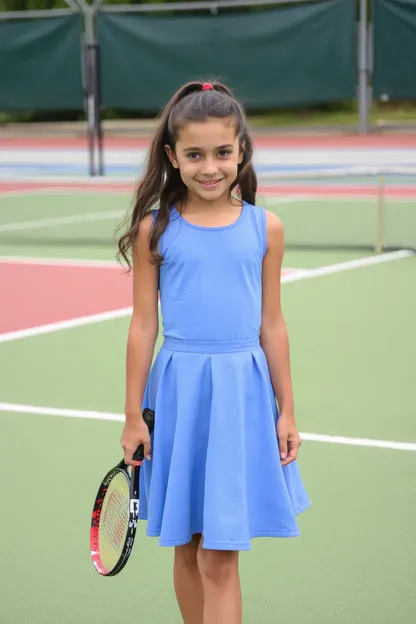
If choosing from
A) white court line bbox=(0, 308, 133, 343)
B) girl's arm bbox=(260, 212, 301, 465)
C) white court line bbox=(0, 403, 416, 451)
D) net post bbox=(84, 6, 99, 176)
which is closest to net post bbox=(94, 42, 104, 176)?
net post bbox=(84, 6, 99, 176)

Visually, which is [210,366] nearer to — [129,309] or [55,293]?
[129,309]

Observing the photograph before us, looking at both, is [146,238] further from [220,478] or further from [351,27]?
[351,27]

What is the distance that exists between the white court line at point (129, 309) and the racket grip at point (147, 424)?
14.1 feet

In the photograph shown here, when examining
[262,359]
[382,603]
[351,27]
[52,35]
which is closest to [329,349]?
[382,603]

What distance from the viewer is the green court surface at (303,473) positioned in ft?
12.1

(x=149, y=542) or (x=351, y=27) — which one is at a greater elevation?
(x=351, y=27)

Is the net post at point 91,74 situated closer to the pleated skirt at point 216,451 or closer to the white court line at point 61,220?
the white court line at point 61,220

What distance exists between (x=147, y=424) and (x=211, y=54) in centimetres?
1012

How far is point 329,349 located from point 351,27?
5943 mm

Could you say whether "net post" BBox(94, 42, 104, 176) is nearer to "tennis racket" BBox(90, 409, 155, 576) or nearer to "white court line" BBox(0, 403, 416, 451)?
"white court line" BBox(0, 403, 416, 451)

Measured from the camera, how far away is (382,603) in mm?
3615

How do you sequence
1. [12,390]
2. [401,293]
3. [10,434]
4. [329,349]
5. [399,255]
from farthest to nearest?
[399,255]
[401,293]
[329,349]
[12,390]
[10,434]

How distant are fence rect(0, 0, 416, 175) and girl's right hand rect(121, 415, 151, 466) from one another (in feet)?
31.2

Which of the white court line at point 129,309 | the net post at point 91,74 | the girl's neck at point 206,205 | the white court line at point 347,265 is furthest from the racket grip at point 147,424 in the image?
the net post at point 91,74
